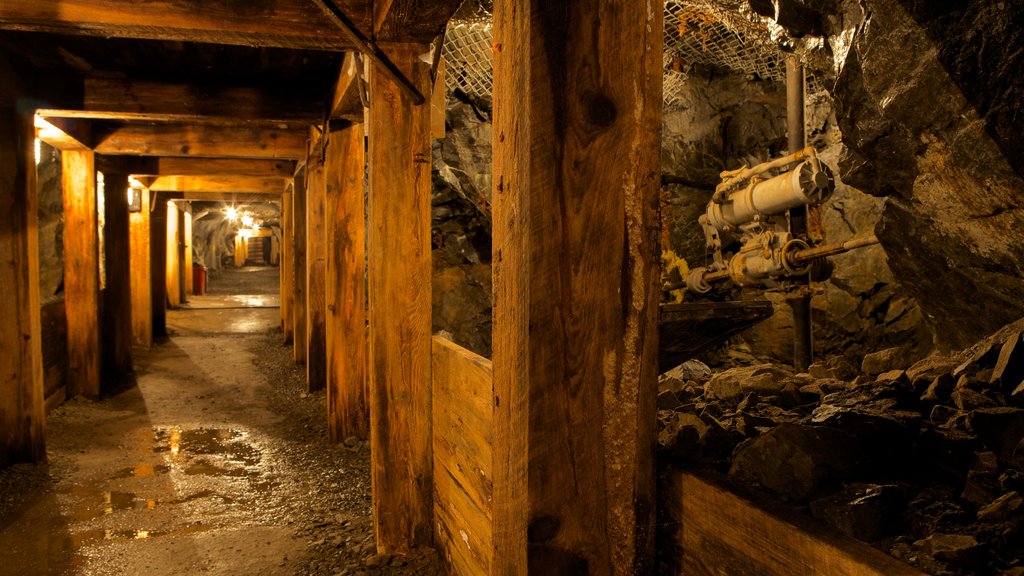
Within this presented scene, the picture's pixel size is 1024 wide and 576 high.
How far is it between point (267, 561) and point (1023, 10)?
444 cm

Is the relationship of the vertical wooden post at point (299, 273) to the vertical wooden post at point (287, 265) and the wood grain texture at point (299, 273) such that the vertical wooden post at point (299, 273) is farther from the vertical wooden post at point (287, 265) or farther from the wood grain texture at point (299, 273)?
the vertical wooden post at point (287, 265)

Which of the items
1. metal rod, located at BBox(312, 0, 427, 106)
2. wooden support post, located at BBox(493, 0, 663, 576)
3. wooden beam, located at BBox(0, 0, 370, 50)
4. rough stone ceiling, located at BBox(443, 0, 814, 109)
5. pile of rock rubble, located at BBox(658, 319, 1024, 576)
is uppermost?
rough stone ceiling, located at BBox(443, 0, 814, 109)

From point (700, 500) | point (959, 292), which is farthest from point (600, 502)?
point (959, 292)

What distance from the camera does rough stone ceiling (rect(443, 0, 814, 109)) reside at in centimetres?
757

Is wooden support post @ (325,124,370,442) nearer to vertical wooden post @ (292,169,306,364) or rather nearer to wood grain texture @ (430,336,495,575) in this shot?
wood grain texture @ (430,336,495,575)

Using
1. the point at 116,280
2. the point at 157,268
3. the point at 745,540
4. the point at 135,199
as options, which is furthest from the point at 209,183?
the point at 745,540

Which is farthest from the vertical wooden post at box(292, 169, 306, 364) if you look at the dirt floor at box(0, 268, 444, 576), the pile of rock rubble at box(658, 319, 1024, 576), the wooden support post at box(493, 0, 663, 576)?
the wooden support post at box(493, 0, 663, 576)

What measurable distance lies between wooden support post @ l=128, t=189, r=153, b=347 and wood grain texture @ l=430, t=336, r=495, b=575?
28.9 ft

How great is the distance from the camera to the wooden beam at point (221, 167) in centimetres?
851

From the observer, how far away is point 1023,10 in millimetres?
2305

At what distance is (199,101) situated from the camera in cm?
499

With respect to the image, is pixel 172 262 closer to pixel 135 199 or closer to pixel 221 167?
pixel 135 199

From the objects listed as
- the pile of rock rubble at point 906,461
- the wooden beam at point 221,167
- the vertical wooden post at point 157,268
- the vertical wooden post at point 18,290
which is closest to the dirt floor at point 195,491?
the vertical wooden post at point 18,290

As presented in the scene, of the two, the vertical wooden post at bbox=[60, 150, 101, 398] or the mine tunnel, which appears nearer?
the mine tunnel
